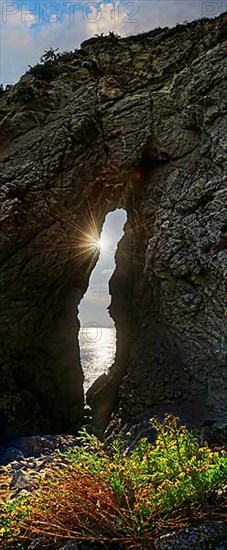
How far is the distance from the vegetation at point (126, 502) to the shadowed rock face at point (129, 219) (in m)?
8.87

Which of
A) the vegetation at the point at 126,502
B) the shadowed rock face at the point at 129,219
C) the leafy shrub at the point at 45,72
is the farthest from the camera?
the leafy shrub at the point at 45,72

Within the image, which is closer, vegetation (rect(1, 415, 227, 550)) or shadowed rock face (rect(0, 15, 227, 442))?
vegetation (rect(1, 415, 227, 550))

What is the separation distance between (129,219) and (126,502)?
1643cm

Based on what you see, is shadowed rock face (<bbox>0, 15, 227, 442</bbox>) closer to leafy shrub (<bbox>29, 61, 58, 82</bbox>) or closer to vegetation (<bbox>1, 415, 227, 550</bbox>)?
leafy shrub (<bbox>29, 61, 58, 82</bbox>)

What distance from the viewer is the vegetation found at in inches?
123

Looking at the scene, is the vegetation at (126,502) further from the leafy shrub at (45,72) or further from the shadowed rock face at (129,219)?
the leafy shrub at (45,72)

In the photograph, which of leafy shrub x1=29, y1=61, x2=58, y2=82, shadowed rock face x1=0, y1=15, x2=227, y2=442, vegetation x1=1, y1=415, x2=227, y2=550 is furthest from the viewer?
leafy shrub x1=29, y1=61, x2=58, y2=82

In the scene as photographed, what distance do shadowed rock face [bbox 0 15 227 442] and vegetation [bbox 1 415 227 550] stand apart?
8869mm

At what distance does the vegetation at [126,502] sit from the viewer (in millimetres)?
3117

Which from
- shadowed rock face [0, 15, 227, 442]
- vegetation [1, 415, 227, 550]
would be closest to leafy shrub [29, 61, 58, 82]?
shadowed rock face [0, 15, 227, 442]

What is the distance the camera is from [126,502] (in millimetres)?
3266

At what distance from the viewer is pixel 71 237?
17.3 metres

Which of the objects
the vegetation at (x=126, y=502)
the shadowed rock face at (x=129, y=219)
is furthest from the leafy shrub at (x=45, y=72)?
the vegetation at (x=126, y=502)

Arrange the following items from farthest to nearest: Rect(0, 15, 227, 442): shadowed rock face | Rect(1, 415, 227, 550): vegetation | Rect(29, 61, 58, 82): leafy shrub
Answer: Rect(29, 61, 58, 82): leafy shrub < Rect(0, 15, 227, 442): shadowed rock face < Rect(1, 415, 227, 550): vegetation
